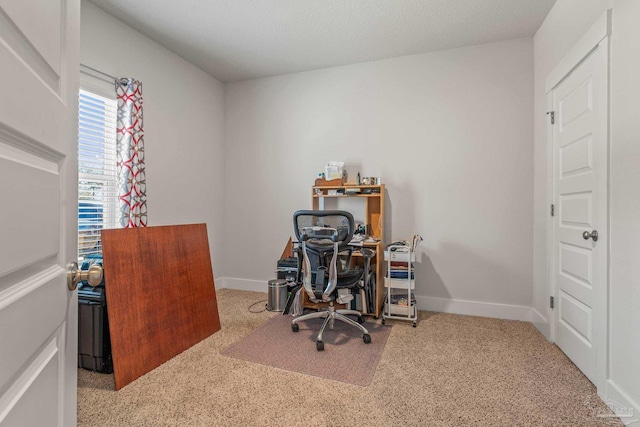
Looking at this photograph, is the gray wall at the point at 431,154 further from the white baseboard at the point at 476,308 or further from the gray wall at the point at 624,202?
the gray wall at the point at 624,202

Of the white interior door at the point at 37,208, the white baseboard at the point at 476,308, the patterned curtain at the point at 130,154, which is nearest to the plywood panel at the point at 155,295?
the patterned curtain at the point at 130,154

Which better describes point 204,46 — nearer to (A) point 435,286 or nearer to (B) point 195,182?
(B) point 195,182

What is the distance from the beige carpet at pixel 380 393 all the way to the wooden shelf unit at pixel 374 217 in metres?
0.74

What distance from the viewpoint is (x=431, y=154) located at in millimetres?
3109

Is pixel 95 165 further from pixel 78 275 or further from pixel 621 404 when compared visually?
pixel 621 404

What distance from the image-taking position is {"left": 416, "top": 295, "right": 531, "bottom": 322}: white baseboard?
9.30 feet

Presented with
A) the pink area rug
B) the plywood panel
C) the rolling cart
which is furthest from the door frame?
the plywood panel

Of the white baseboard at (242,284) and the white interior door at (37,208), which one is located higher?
the white interior door at (37,208)

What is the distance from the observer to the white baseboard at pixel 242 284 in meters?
3.76

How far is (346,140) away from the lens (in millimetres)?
3412

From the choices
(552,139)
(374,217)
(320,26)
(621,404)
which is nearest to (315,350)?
(374,217)

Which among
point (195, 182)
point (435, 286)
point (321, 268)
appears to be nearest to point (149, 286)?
point (321, 268)

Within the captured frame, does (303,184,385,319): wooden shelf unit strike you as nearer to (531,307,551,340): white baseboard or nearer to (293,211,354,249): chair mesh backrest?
(293,211,354,249): chair mesh backrest

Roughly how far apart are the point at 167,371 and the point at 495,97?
3617mm
